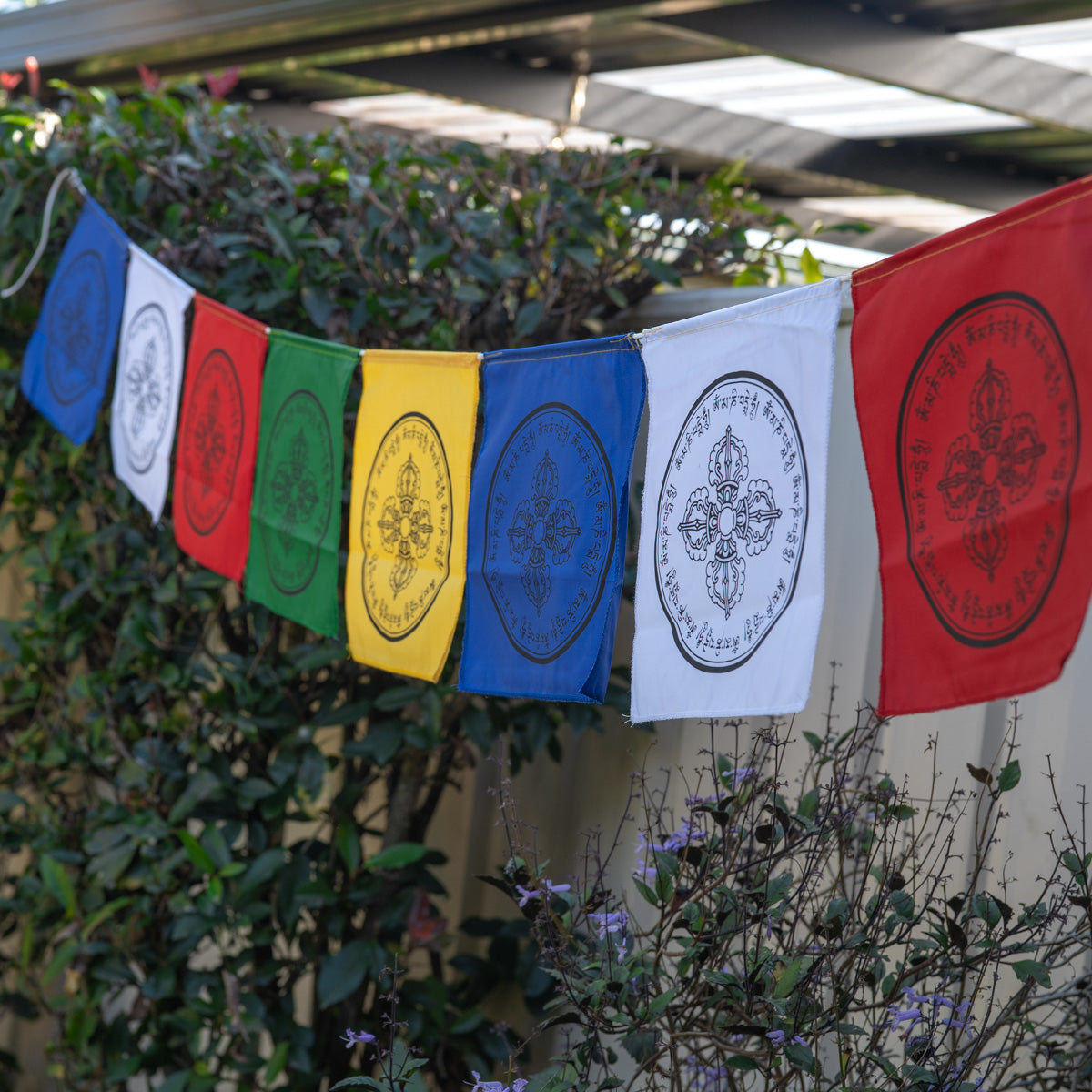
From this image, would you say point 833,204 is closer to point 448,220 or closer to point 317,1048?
point 448,220

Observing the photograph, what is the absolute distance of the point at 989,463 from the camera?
1443 mm

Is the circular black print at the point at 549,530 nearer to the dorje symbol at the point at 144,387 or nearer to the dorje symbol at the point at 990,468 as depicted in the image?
the dorje symbol at the point at 990,468

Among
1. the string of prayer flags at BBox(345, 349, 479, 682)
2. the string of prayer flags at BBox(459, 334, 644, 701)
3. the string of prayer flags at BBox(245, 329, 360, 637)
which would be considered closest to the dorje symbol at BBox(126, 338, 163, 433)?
the string of prayer flags at BBox(245, 329, 360, 637)

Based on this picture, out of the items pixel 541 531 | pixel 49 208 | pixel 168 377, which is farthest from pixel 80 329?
pixel 541 531

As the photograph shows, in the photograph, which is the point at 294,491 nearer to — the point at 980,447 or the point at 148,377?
the point at 148,377

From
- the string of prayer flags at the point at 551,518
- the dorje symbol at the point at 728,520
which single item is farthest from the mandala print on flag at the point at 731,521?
the string of prayer flags at the point at 551,518

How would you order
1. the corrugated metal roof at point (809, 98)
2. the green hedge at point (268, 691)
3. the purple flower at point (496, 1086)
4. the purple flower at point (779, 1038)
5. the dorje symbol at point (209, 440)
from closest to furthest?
the purple flower at point (779, 1038)
the purple flower at point (496, 1086)
the dorje symbol at point (209, 440)
the green hedge at point (268, 691)
the corrugated metal roof at point (809, 98)

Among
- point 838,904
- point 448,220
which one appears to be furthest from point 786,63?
point 838,904

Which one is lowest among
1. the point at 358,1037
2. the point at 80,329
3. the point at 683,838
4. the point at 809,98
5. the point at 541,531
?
the point at 358,1037

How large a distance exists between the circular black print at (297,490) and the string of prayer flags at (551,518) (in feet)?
1.45

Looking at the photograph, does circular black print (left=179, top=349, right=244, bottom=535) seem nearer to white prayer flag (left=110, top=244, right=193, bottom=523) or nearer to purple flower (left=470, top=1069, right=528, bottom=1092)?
white prayer flag (left=110, top=244, right=193, bottom=523)

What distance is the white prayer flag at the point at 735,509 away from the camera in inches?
65.7

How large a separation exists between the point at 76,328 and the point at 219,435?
0.77 meters

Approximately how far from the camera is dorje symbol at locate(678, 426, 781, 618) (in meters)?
1.74
